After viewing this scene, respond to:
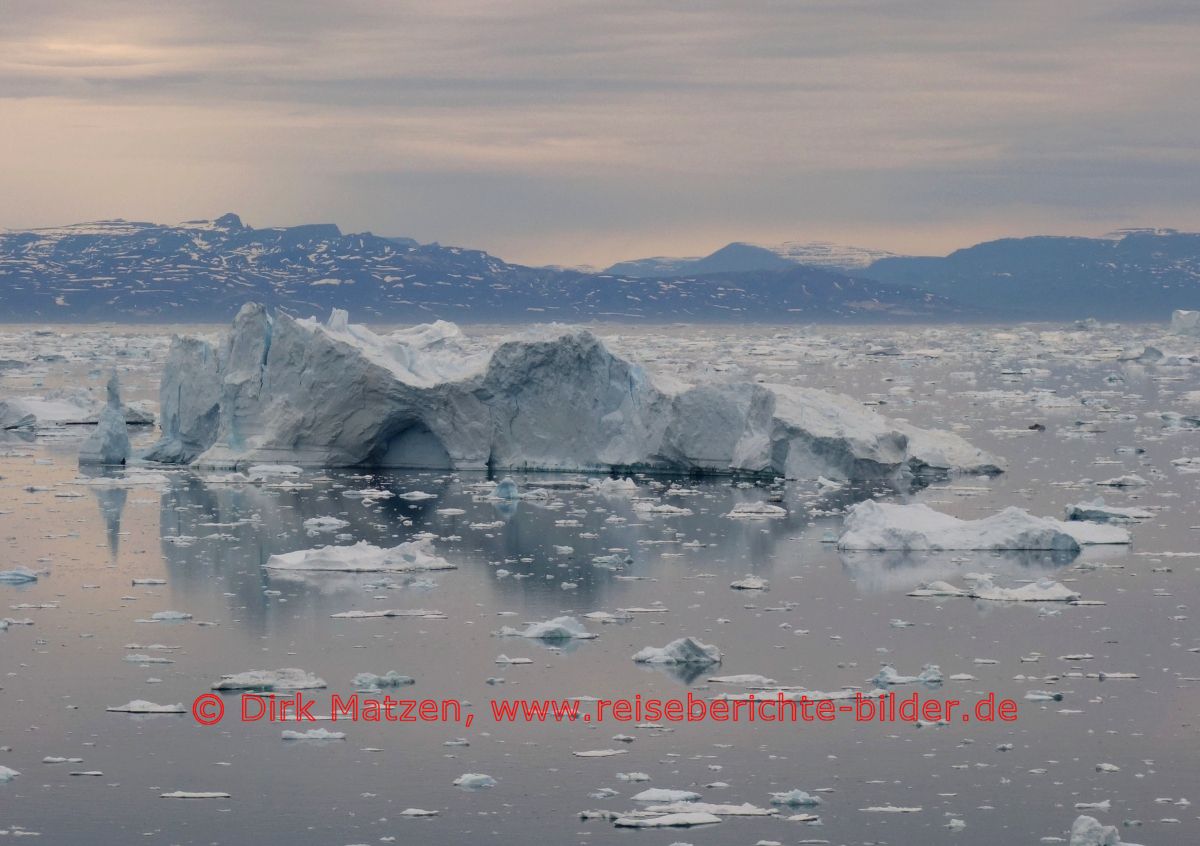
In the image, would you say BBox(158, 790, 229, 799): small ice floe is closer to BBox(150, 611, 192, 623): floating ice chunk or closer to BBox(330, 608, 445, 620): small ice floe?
BBox(330, 608, 445, 620): small ice floe

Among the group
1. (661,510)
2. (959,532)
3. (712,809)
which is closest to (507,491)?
(661,510)

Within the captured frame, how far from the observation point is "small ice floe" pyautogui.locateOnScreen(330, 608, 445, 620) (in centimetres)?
1182

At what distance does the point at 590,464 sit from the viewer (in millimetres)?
20656

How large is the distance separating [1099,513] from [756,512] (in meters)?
3.36

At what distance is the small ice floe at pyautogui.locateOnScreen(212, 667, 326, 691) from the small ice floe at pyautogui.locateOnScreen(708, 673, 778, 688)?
7.69 ft

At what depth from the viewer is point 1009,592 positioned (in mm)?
12430

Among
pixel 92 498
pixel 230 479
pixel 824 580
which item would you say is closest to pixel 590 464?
pixel 230 479

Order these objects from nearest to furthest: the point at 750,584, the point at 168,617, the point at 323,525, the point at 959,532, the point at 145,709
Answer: the point at 145,709 < the point at 168,617 < the point at 750,584 < the point at 959,532 < the point at 323,525

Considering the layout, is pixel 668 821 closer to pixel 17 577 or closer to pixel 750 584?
pixel 750 584

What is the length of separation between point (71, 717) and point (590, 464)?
1188cm

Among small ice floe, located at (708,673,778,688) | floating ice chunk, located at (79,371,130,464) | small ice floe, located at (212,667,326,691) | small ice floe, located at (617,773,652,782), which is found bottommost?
small ice floe, located at (617,773,652,782)

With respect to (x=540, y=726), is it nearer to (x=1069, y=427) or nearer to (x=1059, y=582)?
(x=1059, y=582)

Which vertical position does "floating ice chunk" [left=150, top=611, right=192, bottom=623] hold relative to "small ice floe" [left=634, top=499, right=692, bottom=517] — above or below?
below

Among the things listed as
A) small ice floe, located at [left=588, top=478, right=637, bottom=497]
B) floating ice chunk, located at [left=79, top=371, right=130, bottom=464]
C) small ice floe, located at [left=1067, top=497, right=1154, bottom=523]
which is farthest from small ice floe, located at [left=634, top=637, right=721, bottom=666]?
floating ice chunk, located at [left=79, top=371, right=130, bottom=464]
